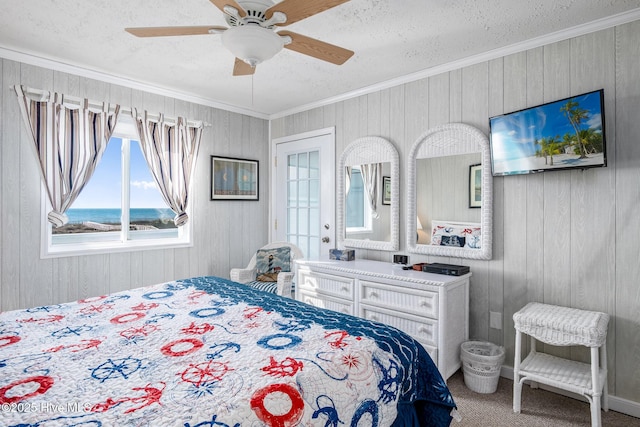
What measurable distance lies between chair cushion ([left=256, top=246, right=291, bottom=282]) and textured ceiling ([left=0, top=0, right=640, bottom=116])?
A: 5.72ft

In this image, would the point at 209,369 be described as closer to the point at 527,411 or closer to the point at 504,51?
the point at 527,411

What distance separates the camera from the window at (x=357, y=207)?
3719 mm

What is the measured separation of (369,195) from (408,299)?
125 centimetres

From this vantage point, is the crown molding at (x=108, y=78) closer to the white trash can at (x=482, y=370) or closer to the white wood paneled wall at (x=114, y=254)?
the white wood paneled wall at (x=114, y=254)

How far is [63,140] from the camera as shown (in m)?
3.04

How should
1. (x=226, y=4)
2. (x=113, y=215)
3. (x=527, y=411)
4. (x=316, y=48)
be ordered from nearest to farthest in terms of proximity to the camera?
(x=226, y=4)
(x=316, y=48)
(x=527, y=411)
(x=113, y=215)

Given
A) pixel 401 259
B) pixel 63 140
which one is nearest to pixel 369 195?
pixel 401 259

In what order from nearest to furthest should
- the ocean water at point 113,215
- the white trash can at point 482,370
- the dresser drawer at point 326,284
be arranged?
the white trash can at point 482,370, the dresser drawer at point 326,284, the ocean water at point 113,215

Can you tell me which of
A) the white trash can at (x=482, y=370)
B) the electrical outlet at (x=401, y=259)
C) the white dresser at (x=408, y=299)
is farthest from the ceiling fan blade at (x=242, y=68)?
the white trash can at (x=482, y=370)

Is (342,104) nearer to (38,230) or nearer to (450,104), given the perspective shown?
(450,104)

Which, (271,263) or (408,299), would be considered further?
(271,263)

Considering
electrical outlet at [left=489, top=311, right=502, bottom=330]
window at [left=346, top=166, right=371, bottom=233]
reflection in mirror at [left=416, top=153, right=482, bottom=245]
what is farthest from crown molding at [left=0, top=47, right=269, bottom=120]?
electrical outlet at [left=489, top=311, right=502, bottom=330]

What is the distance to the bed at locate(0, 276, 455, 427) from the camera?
106 cm

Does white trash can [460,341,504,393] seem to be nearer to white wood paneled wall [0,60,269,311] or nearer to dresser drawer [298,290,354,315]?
dresser drawer [298,290,354,315]
